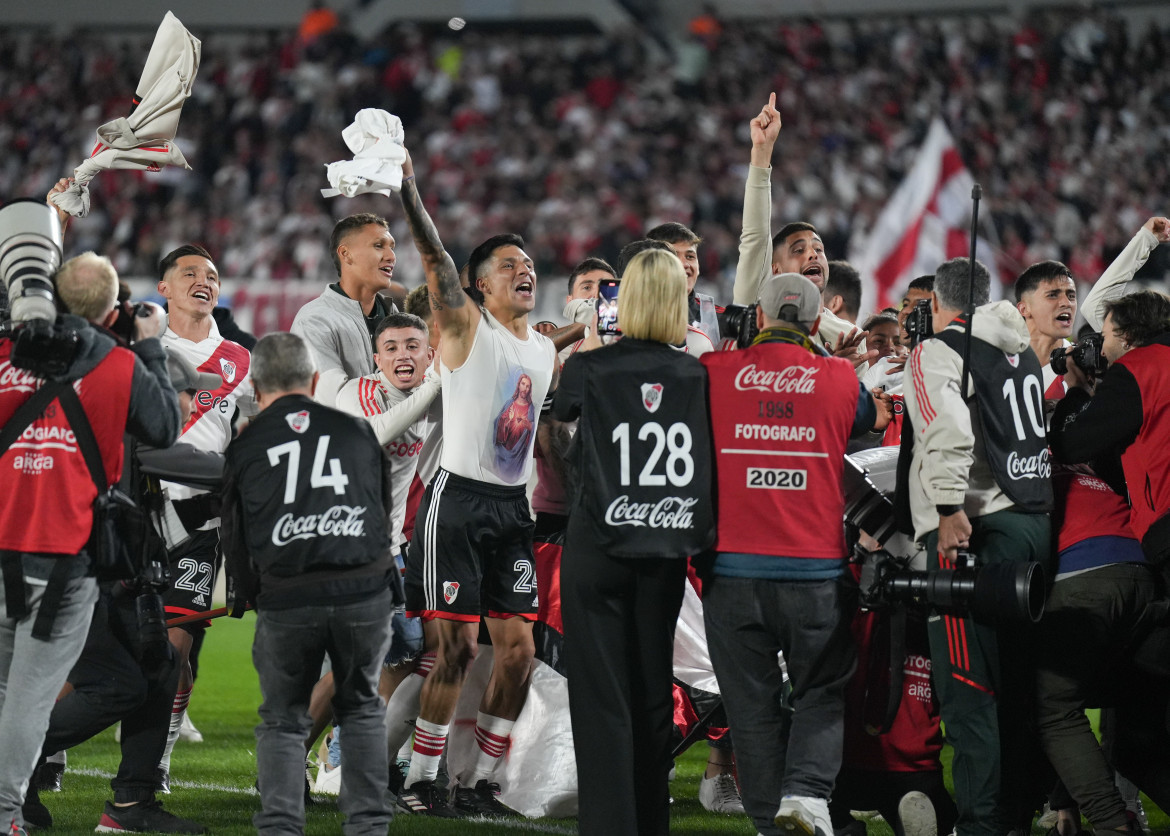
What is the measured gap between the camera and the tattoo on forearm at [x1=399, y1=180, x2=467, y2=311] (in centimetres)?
533

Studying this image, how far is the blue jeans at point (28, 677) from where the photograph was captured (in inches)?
185

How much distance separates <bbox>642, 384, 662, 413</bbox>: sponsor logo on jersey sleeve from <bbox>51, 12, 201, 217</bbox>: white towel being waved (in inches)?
91.1

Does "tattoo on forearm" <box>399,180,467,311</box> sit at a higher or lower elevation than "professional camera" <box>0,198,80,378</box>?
higher

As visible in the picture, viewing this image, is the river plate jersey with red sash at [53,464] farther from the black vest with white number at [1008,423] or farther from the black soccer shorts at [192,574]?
the black vest with white number at [1008,423]

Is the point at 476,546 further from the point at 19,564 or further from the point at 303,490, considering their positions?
the point at 19,564

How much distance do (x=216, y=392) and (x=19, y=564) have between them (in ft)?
7.41

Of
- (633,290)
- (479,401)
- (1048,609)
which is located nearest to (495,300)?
(479,401)

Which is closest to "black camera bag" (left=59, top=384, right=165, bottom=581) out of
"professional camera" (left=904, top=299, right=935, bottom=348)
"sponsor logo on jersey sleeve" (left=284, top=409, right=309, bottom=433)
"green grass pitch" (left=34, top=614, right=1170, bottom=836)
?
"sponsor logo on jersey sleeve" (left=284, top=409, right=309, bottom=433)

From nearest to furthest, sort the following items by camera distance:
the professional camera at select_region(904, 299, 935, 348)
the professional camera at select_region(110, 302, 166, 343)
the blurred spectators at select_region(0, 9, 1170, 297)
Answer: the professional camera at select_region(110, 302, 166, 343)
the professional camera at select_region(904, 299, 935, 348)
the blurred spectators at select_region(0, 9, 1170, 297)

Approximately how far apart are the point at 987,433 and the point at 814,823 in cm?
159

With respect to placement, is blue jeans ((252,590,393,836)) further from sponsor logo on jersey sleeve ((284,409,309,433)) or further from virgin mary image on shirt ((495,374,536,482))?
virgin mary image on shirt ((495,374,536,482))

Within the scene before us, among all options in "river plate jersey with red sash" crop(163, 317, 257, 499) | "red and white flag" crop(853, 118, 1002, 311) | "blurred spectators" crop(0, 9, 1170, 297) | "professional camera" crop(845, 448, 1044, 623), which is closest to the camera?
"professional camera" crop(845, 448, 1044, 623)

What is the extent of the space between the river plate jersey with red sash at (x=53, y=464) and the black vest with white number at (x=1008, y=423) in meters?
3.01

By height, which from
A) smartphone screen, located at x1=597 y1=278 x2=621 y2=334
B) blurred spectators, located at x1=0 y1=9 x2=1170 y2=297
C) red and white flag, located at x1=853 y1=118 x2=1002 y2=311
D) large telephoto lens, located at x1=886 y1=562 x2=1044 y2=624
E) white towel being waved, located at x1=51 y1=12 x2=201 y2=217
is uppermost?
blurred spectators, located at x1=0 y1=9 x2=1170 y2=297
